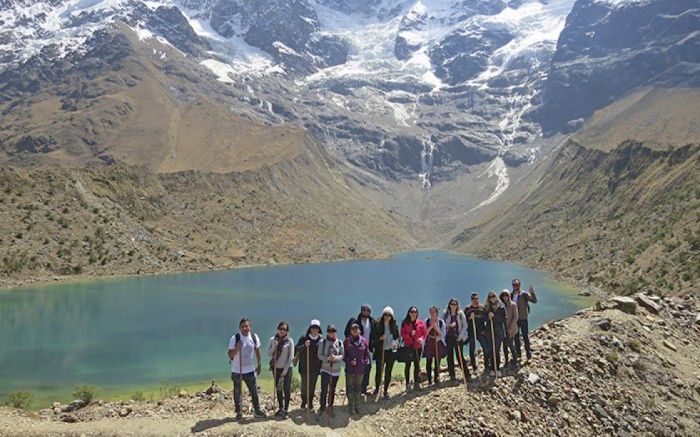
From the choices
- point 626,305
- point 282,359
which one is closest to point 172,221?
point 626,305

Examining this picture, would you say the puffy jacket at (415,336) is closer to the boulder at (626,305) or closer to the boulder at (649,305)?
the boulder at (626,305)

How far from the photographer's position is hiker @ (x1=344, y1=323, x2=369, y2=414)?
54.1 ft

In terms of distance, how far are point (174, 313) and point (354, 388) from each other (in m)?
38.3

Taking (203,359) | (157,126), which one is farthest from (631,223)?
(157,126)

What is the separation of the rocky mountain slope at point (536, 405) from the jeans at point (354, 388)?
1.21 feet

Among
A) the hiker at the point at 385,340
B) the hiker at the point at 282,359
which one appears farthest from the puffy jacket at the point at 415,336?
the hiker at the point at 282,359

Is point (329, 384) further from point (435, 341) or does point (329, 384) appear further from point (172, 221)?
point (172, 221)

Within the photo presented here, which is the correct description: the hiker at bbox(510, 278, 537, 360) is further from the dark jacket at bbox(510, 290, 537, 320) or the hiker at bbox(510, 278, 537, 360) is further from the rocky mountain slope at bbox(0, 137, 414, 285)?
the rocky mountain slope at bbox(0, 137, 414, 285)

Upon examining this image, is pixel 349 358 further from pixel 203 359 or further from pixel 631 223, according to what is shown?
pixel 631 223

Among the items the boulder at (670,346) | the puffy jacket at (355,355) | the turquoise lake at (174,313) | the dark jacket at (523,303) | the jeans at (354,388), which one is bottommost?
the turquoise lake at (174,313)

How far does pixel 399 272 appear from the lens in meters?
103

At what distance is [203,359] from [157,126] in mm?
165654

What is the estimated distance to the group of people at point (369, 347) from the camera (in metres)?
16.4

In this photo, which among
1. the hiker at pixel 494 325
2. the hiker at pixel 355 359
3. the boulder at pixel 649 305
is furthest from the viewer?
the boulder at pixel 649 305
